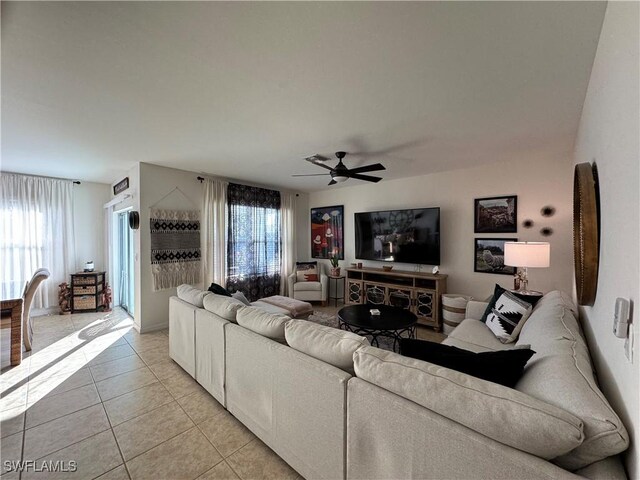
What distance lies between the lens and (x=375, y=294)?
4.53 m

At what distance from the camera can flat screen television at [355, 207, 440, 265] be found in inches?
163

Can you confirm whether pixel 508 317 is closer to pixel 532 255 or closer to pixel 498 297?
pixel 498 297

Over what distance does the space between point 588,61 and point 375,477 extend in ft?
8.25

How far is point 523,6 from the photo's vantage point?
1196 millimetres

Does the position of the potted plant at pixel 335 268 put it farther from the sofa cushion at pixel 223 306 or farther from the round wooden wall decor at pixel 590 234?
the round wooden wall decor at pixel 590 234

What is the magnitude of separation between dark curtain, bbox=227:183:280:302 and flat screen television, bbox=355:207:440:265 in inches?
69.0

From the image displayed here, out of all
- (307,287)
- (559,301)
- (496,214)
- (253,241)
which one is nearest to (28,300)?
(253,241)

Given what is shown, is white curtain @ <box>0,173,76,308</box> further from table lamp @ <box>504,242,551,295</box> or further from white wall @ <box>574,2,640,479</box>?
table lamp @ <box>504,242,551,295</box>

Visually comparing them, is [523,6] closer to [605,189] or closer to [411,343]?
[605,189]

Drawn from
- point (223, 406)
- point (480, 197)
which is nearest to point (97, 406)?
point (223, 406)

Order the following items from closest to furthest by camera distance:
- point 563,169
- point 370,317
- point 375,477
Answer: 1. point 375,477
2. point 370,317
3. point 563,169

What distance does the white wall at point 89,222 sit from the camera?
4.83 metres

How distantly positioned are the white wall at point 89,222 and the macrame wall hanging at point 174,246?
7.39 ft

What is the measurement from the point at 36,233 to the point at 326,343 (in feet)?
18.5
